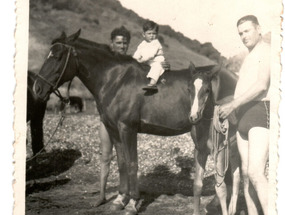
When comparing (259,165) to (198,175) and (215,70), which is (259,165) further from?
(215,70)

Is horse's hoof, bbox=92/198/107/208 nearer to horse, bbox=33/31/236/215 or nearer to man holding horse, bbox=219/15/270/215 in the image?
horse, bbox=33/31/236/215

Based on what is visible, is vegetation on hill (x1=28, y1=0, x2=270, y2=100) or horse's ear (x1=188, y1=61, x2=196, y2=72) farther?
vegetation on hill (x1=28, y1=0, x2=270, y2=100)

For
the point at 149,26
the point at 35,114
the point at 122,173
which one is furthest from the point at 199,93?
the point at 35,114

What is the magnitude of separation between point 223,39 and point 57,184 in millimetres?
1624

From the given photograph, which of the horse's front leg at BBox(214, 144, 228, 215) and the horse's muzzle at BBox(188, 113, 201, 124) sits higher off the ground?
the horse's muzzle at BBox(188, 113, 201, 124)

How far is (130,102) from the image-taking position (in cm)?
370

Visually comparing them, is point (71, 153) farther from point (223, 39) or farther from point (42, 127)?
point (223, 39)

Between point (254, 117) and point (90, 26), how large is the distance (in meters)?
1.36

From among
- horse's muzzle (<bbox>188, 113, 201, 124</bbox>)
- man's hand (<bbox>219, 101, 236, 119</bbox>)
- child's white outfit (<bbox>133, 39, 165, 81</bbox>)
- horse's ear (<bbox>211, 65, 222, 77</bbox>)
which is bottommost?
horse's muzzle (<bbox>188, 113, 201, 124</bbox>)

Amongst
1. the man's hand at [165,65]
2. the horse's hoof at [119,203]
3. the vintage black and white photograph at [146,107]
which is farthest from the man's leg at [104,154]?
the man's hand at [165,65]

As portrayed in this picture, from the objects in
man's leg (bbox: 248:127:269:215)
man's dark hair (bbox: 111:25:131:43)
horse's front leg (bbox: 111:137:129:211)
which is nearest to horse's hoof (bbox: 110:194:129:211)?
horse's front leg (bbox: 111:137:129:211)

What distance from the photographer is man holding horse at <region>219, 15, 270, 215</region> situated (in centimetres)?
361

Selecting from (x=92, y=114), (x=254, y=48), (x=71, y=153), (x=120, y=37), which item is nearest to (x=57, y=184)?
(x=71, y=153)

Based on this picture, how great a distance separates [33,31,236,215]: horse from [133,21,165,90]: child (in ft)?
0.18
